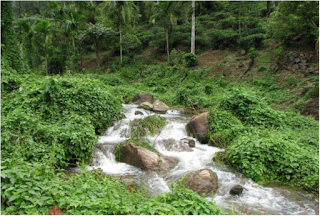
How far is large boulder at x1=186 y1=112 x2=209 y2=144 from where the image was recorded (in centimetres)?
835

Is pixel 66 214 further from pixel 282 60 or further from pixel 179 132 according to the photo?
pixel 282 60

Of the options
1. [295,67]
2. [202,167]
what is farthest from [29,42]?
[295,67]

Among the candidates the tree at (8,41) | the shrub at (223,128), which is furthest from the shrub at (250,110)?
the tree at (8,41)

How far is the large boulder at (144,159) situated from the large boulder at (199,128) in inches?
71.9

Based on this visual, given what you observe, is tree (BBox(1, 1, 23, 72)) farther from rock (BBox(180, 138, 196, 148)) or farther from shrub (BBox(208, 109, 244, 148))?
shrub (BBox(208, 109, 244, 148))

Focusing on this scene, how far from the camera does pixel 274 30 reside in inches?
575

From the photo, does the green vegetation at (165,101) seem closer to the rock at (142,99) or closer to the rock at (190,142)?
the rock at (190,142)

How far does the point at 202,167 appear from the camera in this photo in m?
6.50

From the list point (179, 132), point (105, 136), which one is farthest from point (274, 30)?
point (105, 136)

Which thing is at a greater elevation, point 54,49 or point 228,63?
point 54,49

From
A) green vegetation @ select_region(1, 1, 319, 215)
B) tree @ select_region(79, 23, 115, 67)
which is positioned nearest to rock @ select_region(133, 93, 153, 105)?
green vegetation @ select_region(1, 1, 319, 215)

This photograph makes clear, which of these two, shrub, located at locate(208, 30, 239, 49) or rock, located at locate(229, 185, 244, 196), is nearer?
rock, located at locate(229, 185, 244, 196)

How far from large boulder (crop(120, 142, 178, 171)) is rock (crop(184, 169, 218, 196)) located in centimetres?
113

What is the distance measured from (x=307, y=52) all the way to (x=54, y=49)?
24180 mm
